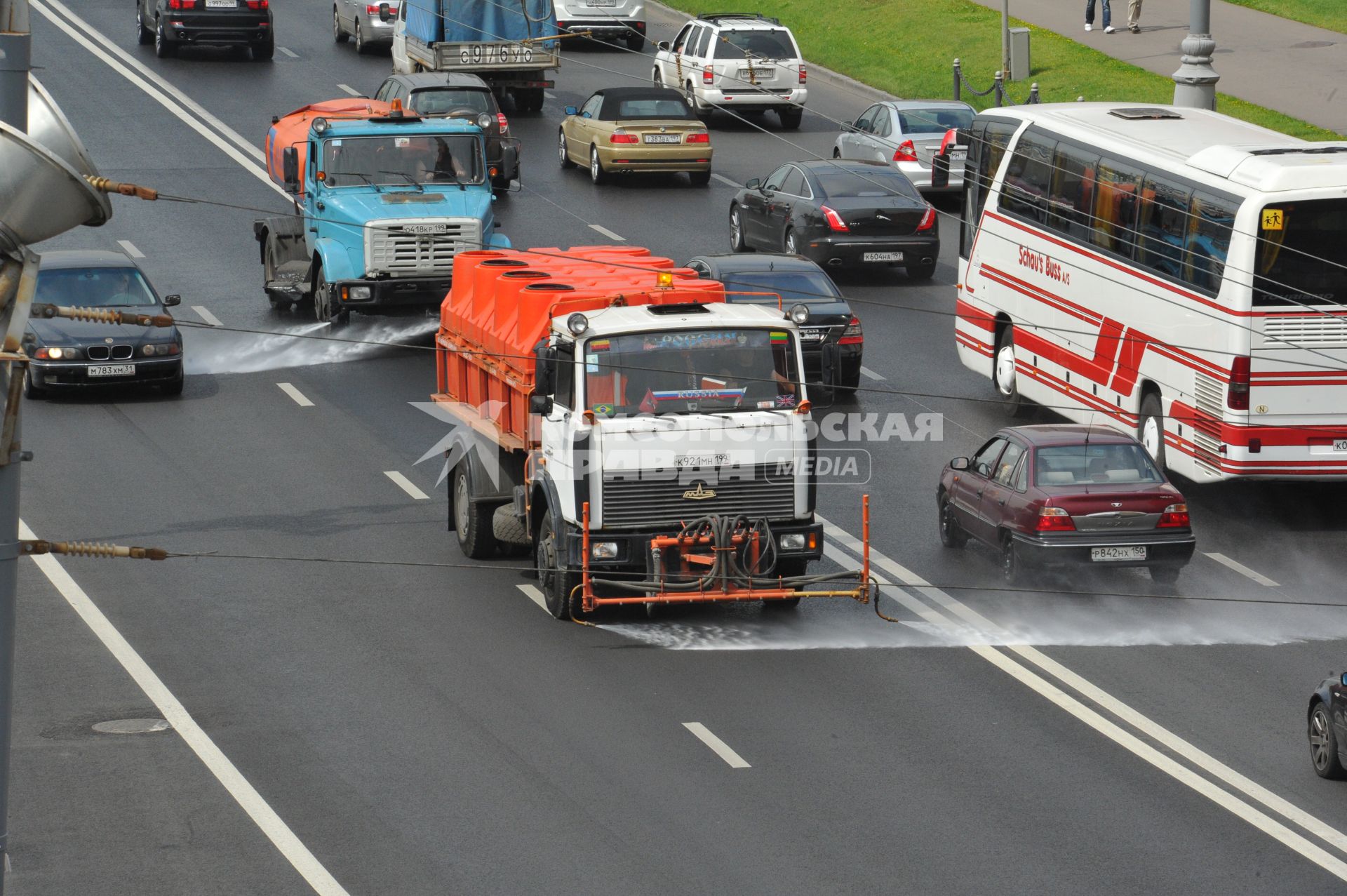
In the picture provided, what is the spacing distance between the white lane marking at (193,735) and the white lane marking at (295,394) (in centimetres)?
653

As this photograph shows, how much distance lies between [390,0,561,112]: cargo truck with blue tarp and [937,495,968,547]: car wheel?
23.9 m

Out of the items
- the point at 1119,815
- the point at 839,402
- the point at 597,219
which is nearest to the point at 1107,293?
the point at 839,402

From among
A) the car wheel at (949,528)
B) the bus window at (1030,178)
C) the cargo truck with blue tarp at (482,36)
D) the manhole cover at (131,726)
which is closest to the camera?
the manhole cover at (131,726)

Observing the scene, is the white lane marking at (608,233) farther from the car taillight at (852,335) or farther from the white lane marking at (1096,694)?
the white lane marking at (1096,694)

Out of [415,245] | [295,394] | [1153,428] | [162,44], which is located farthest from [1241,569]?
[162,44]

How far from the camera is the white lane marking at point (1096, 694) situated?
1399 cm

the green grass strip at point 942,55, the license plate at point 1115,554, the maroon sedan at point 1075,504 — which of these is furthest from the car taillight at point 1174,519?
the green grass strip at point 942,55

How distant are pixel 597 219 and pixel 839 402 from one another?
10919 millimetres

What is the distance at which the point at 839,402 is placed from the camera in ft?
88.6

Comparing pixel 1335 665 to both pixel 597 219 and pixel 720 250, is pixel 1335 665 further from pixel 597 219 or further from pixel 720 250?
pixel 597 219

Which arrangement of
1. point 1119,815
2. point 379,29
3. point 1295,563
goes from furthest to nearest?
→ point 379,29 → point 1295,563 → point 1119,815

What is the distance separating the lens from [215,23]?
48625mm

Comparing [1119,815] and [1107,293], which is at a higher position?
[1107,293]

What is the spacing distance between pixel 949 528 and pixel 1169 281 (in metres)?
4.04
